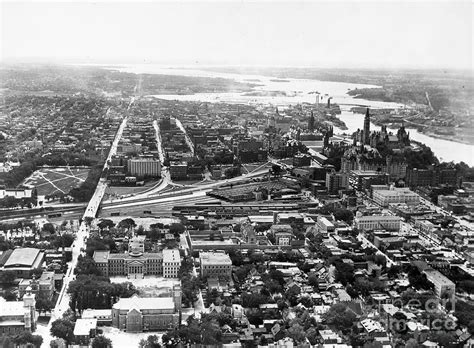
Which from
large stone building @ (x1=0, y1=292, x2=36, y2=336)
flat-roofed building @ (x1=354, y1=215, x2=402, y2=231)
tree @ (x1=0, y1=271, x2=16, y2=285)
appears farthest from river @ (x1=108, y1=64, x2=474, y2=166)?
large stone building @ (x1=0, y1=292, x2=36, y2=336)

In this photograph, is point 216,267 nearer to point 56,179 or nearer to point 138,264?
point 138,264

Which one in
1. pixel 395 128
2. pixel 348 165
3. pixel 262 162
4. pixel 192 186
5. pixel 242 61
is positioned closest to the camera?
pixel 192 186

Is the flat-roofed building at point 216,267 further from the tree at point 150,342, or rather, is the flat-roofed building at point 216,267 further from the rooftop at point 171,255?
the tree at point 150,342

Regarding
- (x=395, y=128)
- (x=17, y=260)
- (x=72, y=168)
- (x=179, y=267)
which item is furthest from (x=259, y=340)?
(x=395, y=128)

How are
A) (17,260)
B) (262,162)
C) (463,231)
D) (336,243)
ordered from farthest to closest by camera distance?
(262,162)
(463,231)
(336,243)
(17,260)

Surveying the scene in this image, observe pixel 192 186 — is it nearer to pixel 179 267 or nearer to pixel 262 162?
pixel 262 162
